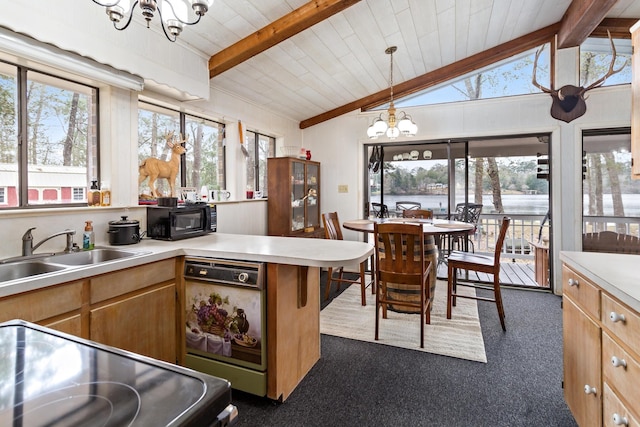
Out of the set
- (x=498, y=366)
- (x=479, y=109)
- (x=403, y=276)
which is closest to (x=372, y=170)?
(x=479, y=109)

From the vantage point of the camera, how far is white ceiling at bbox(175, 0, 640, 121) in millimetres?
2611

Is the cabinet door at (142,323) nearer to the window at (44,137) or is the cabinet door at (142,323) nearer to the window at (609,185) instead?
the window at (44,137)

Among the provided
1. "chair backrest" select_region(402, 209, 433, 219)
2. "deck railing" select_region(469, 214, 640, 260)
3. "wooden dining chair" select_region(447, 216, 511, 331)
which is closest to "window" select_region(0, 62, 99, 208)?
"wooden dining chair" select_region(447, 216, 511, 331)

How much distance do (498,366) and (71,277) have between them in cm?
272

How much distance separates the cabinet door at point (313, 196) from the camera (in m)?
4.91

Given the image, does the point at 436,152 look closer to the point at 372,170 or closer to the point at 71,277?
the point at 372,170

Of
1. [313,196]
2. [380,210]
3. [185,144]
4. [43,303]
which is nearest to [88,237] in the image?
[43,303]

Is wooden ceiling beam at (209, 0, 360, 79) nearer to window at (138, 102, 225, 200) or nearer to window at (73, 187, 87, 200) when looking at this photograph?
window at (138, 102, 225, 200)

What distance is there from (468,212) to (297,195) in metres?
2.55

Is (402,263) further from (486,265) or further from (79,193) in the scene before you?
(79,193)

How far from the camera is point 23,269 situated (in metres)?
1.82

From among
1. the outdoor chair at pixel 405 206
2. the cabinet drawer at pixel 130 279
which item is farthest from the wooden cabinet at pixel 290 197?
the cabinet drawer at pixel 130 279

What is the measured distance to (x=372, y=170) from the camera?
5.05 meters

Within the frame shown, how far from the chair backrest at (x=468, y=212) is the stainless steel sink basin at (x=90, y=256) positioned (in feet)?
13.7
